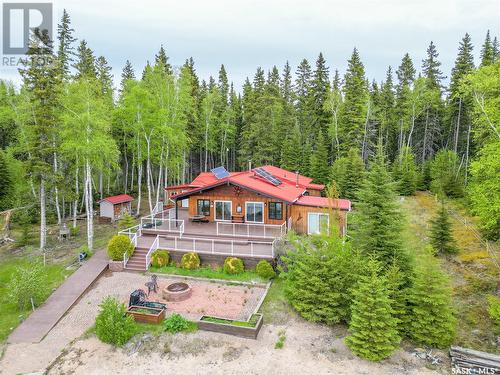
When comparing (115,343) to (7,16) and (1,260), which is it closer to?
(1,260)

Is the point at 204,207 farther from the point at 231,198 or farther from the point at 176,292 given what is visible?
the point at 176,292

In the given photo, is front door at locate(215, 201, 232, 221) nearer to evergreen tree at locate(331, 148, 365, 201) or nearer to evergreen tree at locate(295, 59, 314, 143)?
evergreen tree at locate(331, 148, 365, 201)

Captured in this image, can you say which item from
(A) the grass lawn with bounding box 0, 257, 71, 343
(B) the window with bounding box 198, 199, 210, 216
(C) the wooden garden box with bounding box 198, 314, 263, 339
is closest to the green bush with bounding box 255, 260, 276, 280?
(C) the wooden garden box with bounding box 198, 314, 263, 339

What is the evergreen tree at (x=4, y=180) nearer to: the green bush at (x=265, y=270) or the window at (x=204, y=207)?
the window at (x=204, y=207)

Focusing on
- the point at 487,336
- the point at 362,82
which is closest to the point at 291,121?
the point at 362,82

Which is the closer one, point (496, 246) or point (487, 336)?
point (487, 336)

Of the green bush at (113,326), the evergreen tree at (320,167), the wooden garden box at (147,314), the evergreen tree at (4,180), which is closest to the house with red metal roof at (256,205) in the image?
the wooden garden box at (147,314)
